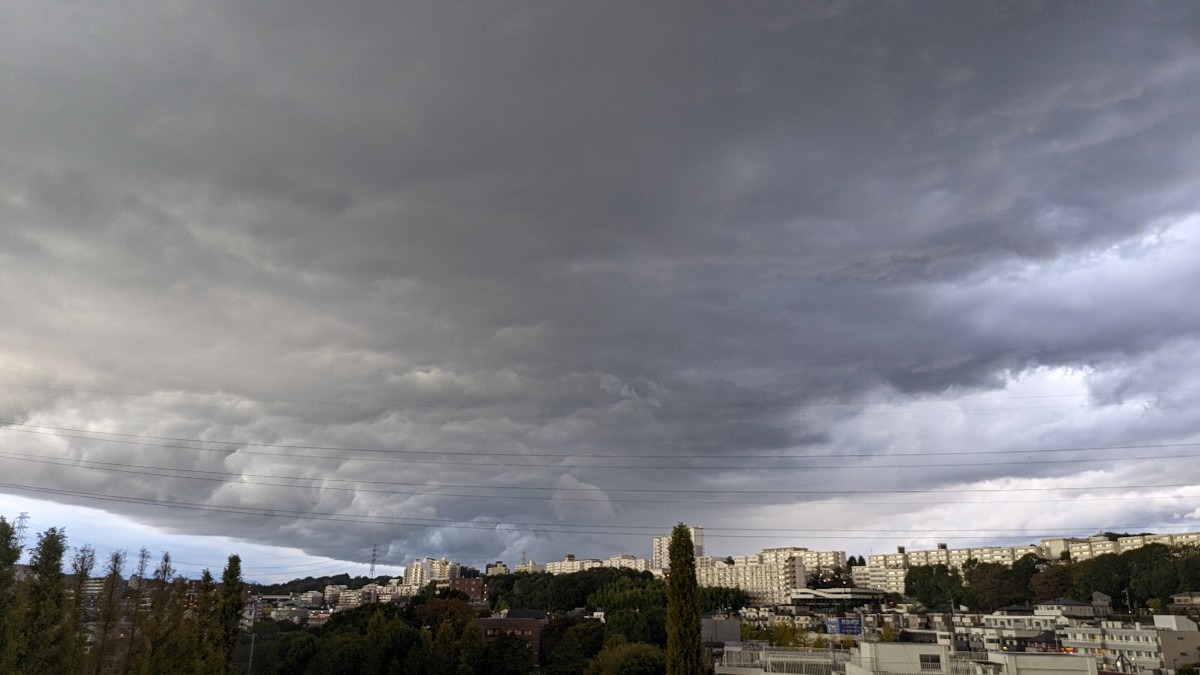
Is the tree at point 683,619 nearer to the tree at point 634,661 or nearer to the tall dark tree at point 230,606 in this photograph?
the tree at point 634,661

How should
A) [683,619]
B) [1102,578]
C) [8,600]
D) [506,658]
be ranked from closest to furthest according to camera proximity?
[8,600], [683,619], [506,658], [1102,578]

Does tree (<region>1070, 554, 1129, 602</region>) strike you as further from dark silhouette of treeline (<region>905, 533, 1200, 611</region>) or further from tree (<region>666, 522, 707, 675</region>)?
tree (<region>666, 522, 707, 675</region>)

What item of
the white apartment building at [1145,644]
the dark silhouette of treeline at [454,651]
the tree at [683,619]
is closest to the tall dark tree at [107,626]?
the tree at [683,619]

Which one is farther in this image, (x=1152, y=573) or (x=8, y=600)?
(x=1152, y=573)

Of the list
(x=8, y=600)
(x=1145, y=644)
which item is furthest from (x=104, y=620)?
(x=1145, y=644)

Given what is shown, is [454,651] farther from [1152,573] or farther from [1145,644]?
[1152,573]

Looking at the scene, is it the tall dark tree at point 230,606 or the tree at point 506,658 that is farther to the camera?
the tree at point 506,658

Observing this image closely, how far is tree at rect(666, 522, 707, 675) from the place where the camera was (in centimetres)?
4378

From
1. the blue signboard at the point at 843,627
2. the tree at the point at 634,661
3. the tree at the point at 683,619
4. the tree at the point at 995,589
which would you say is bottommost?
the blue signboard at the point at 843,627

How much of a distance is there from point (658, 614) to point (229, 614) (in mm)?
75924

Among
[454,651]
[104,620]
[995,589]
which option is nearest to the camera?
[104,620]

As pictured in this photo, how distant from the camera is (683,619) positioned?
146 feet

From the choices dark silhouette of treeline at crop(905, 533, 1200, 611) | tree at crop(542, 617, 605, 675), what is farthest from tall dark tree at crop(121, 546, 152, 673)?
dark silhouette of treeline at crop(905, 533, 1200, 611)

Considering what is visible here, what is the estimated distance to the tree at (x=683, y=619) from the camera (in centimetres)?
4378
